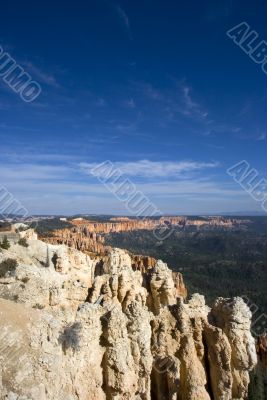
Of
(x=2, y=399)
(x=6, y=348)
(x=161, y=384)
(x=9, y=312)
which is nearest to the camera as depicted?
(x=2, y=399)

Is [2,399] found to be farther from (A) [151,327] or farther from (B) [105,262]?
(B) [105,262]

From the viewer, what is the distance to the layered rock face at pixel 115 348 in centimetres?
1102

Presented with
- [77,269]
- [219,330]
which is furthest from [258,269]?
[219,330]

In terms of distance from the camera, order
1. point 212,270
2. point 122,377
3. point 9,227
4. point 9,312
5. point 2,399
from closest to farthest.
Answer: point 2,399 → point 9,312 → point 122,377 → point 9,227 → point 212,270

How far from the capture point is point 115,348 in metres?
13.4

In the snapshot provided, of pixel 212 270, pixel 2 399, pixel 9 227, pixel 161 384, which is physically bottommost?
pixel 212 270

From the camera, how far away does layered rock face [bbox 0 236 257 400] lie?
11016mm

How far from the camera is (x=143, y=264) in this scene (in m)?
48.4

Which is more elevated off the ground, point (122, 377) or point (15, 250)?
point (15, 250)

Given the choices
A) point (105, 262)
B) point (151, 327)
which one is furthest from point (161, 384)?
point (105, 262)

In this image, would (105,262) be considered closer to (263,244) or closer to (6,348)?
(6,348)

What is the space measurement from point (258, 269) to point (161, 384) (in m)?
105

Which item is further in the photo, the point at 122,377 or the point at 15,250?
the point at 15,250

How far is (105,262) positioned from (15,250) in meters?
6.73
